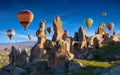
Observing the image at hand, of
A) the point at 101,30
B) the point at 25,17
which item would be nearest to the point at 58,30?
the point at 101,30

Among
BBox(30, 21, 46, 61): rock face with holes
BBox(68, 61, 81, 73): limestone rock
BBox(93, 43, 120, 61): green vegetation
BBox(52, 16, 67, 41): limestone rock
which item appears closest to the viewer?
BBox(68, 61, 81, 73): limestone rock

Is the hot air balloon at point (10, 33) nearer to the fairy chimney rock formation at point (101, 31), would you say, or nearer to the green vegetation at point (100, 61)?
the green vegetation at point (100, 61)

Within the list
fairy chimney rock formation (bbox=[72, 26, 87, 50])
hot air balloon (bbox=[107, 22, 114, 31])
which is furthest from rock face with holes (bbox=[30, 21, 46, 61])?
hot air balloon (bbox=[107, 22, 114, 31])

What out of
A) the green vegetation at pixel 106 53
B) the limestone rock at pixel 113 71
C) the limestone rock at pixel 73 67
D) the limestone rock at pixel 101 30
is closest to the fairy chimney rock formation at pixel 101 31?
the limestone rock at pixel 101 30

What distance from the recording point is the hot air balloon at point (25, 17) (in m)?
82.8

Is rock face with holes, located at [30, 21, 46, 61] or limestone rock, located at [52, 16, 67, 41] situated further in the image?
limestone rock, located at [52, 16, 67, 41]

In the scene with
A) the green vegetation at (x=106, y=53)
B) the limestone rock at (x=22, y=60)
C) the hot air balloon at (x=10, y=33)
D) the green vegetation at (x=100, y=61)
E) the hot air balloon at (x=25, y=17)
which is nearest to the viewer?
the green vegetation at (x=100, y=61)

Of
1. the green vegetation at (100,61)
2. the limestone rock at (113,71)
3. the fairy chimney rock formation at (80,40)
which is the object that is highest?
the fairy chimney rock formation at (80,40)

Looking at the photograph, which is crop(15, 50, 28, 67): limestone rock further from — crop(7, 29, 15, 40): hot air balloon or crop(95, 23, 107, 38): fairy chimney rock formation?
crop(95, 23, 107, 38): fairy chimney rock formation

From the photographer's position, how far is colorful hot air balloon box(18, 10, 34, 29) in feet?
272

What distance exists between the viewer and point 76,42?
113062mm

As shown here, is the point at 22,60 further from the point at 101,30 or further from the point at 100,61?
the point at 101,30

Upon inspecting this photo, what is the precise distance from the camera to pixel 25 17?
272 ft

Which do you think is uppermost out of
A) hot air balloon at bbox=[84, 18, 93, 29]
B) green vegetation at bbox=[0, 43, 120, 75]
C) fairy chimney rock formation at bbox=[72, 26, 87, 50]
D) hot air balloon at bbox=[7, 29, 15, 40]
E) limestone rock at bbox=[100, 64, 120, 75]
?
hot air balloon at bbox=[84, 18, 93, 29]
